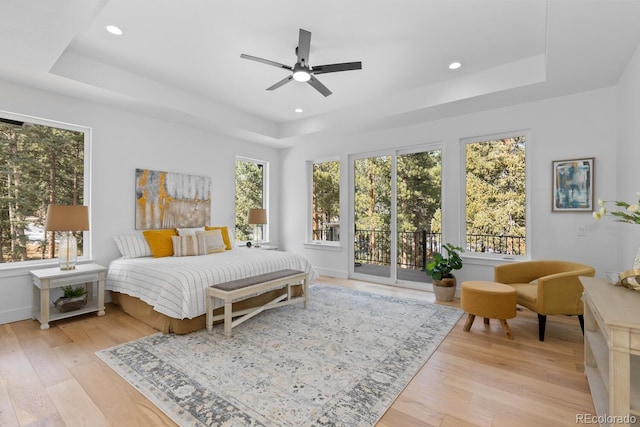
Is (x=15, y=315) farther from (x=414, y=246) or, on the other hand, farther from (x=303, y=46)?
(x=414, y=246)

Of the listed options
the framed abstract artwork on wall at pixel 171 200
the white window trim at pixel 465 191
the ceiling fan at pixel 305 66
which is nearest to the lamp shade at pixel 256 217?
the framed abstract artwork on wall at pixel 171 200

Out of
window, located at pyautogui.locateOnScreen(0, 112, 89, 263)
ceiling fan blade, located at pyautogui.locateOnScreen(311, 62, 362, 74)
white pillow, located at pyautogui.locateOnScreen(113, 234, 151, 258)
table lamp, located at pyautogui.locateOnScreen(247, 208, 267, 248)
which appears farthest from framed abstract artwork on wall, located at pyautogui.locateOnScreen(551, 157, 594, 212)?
window, located at pyautogui.locateOnScreen(0, 112, 89, 263)

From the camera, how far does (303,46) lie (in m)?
2.74

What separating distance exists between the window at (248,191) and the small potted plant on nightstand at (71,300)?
8.63 ft

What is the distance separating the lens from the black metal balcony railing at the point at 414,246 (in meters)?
4.20

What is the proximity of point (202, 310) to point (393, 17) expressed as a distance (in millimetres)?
3301

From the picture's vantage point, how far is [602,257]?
11.5 ft

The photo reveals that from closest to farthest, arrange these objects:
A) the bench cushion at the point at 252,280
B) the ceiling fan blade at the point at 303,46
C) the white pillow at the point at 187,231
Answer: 1. the ceiling fan blade at the point at 303,46
2. the bench cushion at the point at 252,280
3. the white pillow at the point at 187,231

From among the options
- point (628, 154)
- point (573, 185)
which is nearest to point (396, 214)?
point (573, 185)

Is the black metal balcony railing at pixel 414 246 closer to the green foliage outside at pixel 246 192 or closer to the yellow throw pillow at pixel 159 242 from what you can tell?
the green foliage outside at pixel 246 192

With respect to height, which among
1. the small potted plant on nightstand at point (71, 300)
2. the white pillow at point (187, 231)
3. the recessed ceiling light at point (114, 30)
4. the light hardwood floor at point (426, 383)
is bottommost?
the light hardwood floor at point (426, 383)

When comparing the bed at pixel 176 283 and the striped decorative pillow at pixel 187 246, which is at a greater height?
the striped decorative pillow at pixel 187 246

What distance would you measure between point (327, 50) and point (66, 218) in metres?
3.36

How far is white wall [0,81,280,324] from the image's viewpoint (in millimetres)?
3377
